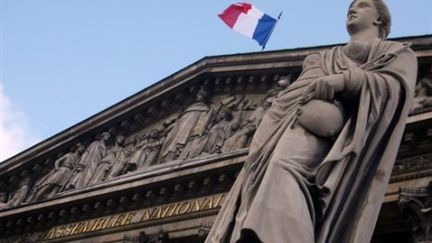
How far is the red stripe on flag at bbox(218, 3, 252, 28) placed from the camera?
23984 mm

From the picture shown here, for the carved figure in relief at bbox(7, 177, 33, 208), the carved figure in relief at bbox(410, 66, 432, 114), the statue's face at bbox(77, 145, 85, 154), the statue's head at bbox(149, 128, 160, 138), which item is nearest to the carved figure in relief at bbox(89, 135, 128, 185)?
the statue's head at bbox(149, 128, 160, 138)

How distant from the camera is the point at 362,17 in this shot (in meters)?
4.25

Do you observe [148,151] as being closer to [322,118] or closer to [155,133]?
[155,133]

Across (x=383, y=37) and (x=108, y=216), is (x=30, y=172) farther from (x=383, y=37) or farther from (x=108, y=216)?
(x=383, y=37)

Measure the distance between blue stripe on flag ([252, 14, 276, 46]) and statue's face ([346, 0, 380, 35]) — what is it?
63.9 feet

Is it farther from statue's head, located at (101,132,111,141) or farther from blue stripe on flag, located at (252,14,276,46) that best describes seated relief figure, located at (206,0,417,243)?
statue's head, located at (101,132,111,141)

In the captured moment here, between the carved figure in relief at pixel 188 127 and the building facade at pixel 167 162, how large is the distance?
36mm

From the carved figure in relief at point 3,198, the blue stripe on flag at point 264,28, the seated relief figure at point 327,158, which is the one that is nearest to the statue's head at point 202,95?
the blue stripe on flag at point 264,28

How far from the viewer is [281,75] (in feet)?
68.3

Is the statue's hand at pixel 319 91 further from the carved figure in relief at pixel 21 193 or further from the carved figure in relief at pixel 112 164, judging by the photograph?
the carved figure in relief at pixel 21 193

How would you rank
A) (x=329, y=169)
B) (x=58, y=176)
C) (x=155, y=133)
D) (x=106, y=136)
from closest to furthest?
(x=329, y=169)
(x=155, y=133)
(x=58, y=176)
(x=106, y=136)

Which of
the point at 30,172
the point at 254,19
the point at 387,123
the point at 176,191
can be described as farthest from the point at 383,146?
the point at 30,172

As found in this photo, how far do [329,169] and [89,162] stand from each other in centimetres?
2027

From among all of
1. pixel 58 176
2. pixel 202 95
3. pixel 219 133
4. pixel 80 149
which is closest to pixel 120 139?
pixel 80 149
